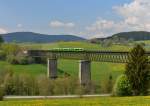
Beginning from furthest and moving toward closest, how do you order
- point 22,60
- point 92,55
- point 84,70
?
1. point 22,60
2. point 92,55
3. point 84,70

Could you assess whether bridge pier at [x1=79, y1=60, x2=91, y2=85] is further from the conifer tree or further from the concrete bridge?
the conifer tree

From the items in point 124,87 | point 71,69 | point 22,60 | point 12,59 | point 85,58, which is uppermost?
point 85,58

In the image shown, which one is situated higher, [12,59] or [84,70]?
[12,59]

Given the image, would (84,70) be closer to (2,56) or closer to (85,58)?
(85,58)

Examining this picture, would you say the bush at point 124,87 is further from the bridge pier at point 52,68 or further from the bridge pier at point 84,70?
the bridge pier at point 52,68

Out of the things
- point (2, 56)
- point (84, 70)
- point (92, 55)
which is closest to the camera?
point (84, 70)

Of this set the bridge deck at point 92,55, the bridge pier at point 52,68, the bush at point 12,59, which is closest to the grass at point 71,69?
the bridge pier at point 52,68

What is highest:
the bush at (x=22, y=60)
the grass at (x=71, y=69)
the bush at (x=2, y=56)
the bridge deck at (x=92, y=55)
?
the bridge deck at (x=92, y=55)

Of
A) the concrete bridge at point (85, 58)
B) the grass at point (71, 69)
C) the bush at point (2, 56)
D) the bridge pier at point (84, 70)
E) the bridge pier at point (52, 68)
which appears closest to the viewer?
the concrete bridge at point (85, 58)

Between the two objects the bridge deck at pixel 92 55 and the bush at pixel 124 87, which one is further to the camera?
the bridge deck at pixel 92 55

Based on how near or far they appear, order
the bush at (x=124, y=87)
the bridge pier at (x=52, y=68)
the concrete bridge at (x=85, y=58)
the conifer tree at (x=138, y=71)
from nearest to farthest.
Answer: the conifer tree at (x=138, y=71), the bush at (x=124, y=87), the concrete bridge at (x=85, y=58), the bridge pier at (x=52, y=68)

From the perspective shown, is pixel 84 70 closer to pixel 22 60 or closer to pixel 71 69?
pixel 71 69

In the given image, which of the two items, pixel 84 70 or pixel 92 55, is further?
pixel 92 55

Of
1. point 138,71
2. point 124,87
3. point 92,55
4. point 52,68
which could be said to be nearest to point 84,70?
point 92,55
